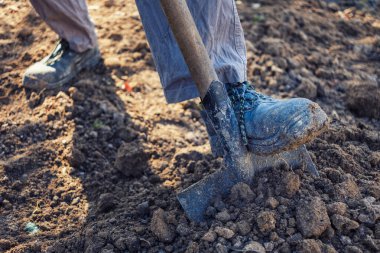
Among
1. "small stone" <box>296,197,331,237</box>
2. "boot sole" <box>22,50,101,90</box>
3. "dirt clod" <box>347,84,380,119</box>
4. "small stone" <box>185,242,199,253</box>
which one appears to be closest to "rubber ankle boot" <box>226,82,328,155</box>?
"small stone" <box>296,197,331,237</box>

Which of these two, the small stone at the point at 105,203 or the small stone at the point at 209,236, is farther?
the small stone at the point at 105,203

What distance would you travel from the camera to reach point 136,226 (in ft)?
8.09

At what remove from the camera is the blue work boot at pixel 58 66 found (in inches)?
141

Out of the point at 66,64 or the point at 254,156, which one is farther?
the point at 66,64

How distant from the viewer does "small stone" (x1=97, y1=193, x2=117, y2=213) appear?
2709 millimetres

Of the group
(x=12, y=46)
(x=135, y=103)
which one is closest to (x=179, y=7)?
(x=135, y=103)

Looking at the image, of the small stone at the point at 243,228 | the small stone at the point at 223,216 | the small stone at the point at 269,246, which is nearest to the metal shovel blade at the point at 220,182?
the small stone at the point at 223,216

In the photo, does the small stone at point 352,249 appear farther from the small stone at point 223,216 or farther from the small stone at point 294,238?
the small stone at point 223,216

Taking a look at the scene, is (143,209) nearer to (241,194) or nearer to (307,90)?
(241,194)

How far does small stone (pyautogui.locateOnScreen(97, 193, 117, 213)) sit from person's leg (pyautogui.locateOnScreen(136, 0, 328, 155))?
0.54 metres

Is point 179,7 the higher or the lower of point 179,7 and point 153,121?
the higher

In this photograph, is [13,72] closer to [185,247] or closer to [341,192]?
[185,247]

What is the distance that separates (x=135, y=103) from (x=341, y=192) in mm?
1609

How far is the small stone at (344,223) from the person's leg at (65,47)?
6.63ft
